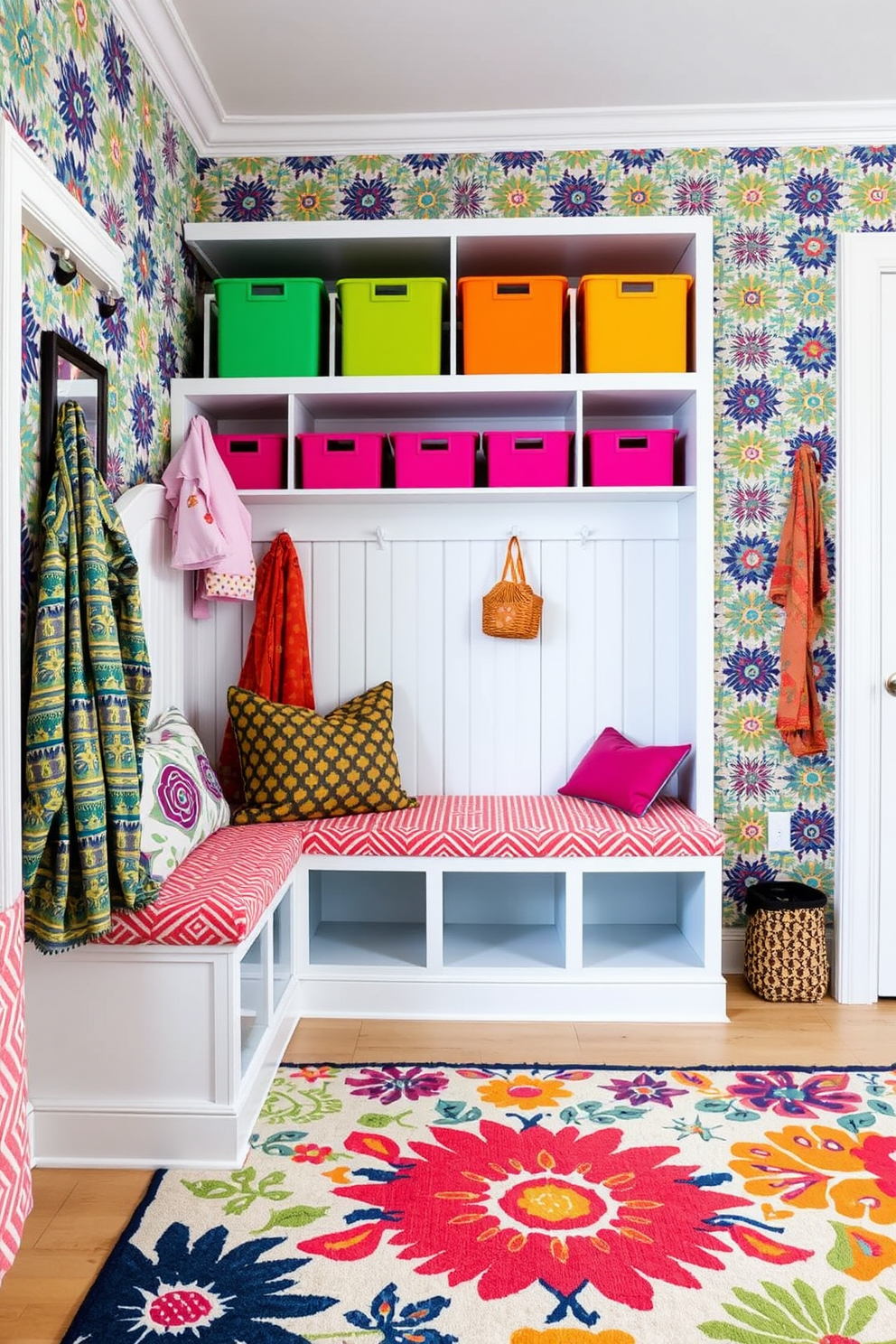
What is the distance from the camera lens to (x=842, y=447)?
3.03 metres

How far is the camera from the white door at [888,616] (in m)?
3.03

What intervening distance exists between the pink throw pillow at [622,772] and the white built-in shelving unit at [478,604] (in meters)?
0.09

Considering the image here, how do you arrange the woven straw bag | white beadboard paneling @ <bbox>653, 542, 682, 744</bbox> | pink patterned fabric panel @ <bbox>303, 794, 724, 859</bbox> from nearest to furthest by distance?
pink patterned fabric panel @ <bbox>303, 794, 724, 859</bbox>, the woven straw bag, white beadboard paneling @ <bbox>653, 542, 682, 744</bbox>

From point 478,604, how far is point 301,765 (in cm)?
80

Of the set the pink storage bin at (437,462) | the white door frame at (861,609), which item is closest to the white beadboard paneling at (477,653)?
the pink storage bin at (437,462)

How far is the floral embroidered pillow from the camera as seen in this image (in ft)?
7.39

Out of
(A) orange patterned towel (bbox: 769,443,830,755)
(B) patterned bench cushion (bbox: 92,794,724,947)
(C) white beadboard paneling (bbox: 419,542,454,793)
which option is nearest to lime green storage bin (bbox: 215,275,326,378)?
(C) white beadboard paneling (bbox: 419,542,454,793)

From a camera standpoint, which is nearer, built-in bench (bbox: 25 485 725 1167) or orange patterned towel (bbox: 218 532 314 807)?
built-in bench (bbox: 25 485 725 1167)

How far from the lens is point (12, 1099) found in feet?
5.12

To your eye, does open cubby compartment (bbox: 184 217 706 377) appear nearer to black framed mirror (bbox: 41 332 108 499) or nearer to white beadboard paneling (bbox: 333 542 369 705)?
white beadboard paneling (bbox: 333 542 369 705)

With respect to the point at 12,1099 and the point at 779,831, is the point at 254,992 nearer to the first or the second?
the point at 12,1099

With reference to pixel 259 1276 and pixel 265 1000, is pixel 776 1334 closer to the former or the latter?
pixel 259 1276

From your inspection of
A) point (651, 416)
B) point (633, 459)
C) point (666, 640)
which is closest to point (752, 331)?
point (651, 416)

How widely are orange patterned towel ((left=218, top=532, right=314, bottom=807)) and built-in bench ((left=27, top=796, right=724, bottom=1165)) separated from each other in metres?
0.46
